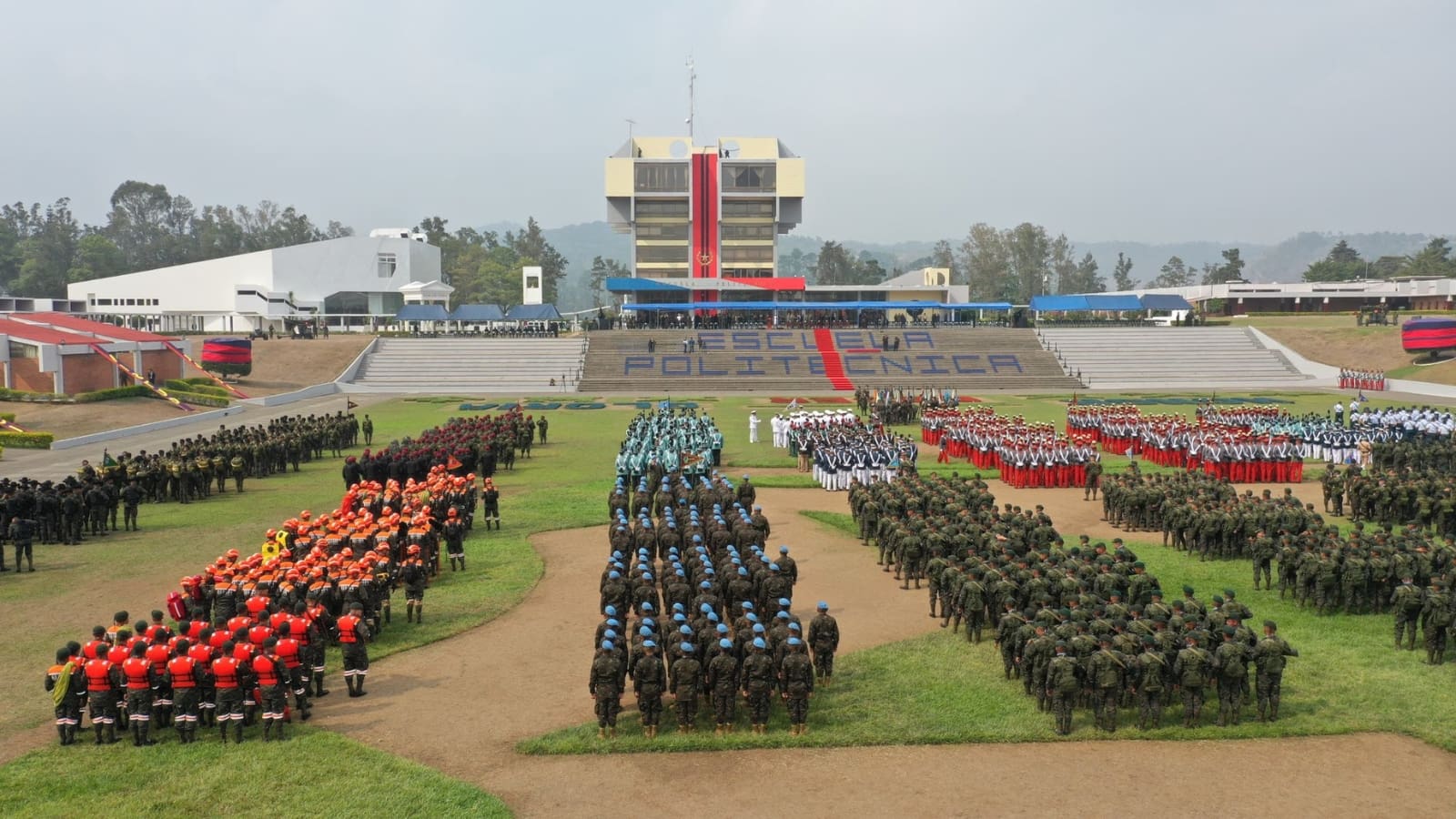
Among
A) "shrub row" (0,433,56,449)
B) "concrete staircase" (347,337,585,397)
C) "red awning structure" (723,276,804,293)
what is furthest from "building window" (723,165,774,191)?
"shrub row" (0,433,56,449)

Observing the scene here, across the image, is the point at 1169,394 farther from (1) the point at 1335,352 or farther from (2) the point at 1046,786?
(2) the point at 1046,786

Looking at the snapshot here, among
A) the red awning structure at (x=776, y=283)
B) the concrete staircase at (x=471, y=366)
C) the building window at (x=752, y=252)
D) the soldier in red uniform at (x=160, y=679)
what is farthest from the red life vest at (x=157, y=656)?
the building window at (x=752, y=252)

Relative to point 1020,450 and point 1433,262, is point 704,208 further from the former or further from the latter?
point 1433,262

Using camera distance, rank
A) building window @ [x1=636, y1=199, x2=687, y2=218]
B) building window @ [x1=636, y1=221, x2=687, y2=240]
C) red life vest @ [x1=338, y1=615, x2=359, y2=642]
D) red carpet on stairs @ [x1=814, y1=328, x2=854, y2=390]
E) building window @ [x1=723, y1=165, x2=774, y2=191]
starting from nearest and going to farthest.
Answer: red life vest @ [x1=338, y1=615, x2=359, y2=642]
red carpet on stairs @ [x1=814, y1=328, x2=854, y2=390]
building window @ [x1=723, y1=165, x2=774, y2=191]
building window @ [x1=636, y1=199, x2=687, y2=218]
building window @ [x1=636, y1=221, x2=687, y2=240]

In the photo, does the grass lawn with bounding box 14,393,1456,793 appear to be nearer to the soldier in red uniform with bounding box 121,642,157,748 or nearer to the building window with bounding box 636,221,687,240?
the soldier in red uniform with bounding box 121,642,157,748

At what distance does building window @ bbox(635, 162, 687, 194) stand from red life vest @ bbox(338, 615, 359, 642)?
7138 cm

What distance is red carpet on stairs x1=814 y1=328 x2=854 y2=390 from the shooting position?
2056 inches

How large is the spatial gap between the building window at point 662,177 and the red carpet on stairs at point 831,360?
75.4ft

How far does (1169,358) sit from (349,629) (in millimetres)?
54774

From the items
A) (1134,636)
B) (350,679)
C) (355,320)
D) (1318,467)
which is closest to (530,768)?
(350,679)

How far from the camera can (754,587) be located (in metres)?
13.0

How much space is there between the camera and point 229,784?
907cm

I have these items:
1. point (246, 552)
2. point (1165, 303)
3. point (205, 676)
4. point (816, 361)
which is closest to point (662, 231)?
point (816, 361)

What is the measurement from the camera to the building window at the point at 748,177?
80.2m
